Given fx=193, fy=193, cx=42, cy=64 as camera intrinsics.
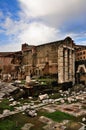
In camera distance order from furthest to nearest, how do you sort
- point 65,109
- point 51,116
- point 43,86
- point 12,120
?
point 43,86 → point 65,109 → point 51,116 → point 12,120

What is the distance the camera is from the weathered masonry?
24.6 meters

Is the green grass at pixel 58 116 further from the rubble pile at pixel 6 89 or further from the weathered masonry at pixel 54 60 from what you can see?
the weathered masonry at pixel 54 60

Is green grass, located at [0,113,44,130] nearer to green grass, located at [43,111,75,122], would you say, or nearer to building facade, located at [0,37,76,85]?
green grass, located at [43,111,75,122]

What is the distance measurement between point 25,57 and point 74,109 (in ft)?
59.3

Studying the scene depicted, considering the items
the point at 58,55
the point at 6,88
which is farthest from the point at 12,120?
the point at 58,55

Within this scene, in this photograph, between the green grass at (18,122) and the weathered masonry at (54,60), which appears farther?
the weathered masonry at (54,60)

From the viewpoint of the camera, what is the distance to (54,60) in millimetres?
25859

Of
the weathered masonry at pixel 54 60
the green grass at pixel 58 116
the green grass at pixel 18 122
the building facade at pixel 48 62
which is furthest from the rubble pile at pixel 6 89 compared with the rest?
the weathered masonry at pixel 54 60

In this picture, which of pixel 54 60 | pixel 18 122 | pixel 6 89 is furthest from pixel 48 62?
pixel 18 122

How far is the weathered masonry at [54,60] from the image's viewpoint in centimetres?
2459

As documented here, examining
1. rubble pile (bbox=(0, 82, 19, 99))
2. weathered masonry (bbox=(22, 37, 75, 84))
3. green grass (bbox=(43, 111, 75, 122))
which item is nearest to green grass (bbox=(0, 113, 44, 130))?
green grass (bbox=(43, 111, 75, 122))

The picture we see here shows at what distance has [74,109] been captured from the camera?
1315cm

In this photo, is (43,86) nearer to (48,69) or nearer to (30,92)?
(30,92)

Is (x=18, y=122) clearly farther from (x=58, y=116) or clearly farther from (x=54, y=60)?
(x=54, y=60)
